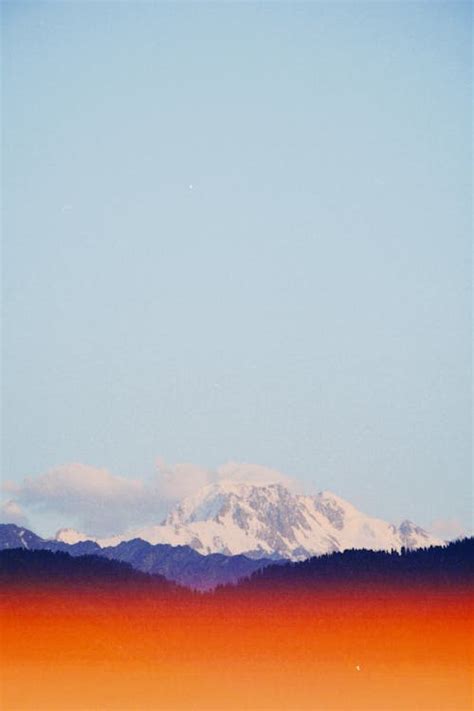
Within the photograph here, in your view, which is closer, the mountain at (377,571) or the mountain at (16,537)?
the mountain at (377,571)

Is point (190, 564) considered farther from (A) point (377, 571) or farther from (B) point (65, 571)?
(A) point (377, 571)

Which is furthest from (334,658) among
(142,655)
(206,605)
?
(206,605)

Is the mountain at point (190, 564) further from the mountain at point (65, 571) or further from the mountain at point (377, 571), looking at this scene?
the mountain at point (377, 571)

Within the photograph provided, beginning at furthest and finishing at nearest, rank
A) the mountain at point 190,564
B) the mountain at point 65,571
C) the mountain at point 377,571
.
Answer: the mountain at point 190,564 < the mountain at point 65,571 < the mountain at point 377,571

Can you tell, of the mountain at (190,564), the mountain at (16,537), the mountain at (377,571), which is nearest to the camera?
the mountain at (377,571)

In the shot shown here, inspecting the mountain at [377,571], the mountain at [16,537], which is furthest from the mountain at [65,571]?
the mountain at [377,571]

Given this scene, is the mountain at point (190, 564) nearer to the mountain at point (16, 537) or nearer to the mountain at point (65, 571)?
the mountain at point (65, 571)

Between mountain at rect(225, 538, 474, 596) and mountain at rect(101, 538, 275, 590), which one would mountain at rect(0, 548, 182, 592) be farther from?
mountain at rect(225, 538, 474, 596)

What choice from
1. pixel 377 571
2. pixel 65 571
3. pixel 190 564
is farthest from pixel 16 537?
pixel 377 571

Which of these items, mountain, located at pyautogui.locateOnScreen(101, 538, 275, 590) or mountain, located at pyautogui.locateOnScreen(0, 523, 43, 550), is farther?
mountain, located at pyautogui.locateOnScreen(101, 538, 275, 590)

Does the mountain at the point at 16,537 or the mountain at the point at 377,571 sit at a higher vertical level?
the mountain at the point at 16,537

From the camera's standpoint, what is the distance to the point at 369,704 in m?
50.4

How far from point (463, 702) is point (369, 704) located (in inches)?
175

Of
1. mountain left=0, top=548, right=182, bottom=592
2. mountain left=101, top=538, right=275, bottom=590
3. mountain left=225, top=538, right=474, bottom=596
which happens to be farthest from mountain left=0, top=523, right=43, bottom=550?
mountain left=225, top=538, right=474, bottom=596
